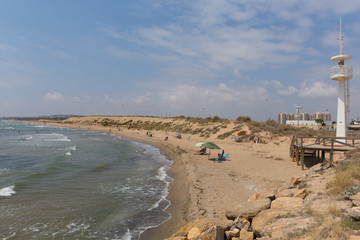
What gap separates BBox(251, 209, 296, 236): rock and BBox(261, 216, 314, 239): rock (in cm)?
18

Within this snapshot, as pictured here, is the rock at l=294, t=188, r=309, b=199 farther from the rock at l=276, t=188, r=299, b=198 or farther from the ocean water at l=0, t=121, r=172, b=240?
the ocean water at l=0, t=121, r=172, b=240

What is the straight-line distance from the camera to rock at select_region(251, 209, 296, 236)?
5.55m

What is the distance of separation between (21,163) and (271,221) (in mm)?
20699

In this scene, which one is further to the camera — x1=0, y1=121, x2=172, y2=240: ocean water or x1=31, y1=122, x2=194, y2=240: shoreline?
x1=0, y1=121, x2=172, y2=240: ocean water

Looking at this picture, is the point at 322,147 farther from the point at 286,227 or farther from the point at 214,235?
the point at 214,235

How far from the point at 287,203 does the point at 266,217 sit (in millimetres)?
969

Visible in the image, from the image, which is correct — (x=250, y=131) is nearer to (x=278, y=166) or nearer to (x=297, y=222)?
(x=278, y=166)

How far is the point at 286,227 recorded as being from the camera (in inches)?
197

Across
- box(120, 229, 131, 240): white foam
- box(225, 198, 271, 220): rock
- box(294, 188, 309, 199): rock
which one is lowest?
box(120, 229, 131, 240): white foam

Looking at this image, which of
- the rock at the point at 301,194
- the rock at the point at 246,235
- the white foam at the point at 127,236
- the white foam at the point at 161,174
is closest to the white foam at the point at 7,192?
the white foam at the point at 127,236

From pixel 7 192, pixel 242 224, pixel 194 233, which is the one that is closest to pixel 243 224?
pixel 242 224

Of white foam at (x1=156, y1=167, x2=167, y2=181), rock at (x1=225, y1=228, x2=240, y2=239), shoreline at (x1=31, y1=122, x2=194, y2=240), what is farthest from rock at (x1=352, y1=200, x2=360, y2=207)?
white foam at (x1=156, y1=167, x2=167, y2=181)

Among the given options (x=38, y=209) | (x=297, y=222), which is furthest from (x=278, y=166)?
(x=38, y=209)

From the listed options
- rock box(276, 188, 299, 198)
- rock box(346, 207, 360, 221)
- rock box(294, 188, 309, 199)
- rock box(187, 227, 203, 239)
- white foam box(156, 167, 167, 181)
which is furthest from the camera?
white foam box(156, 167, 167, 181)
